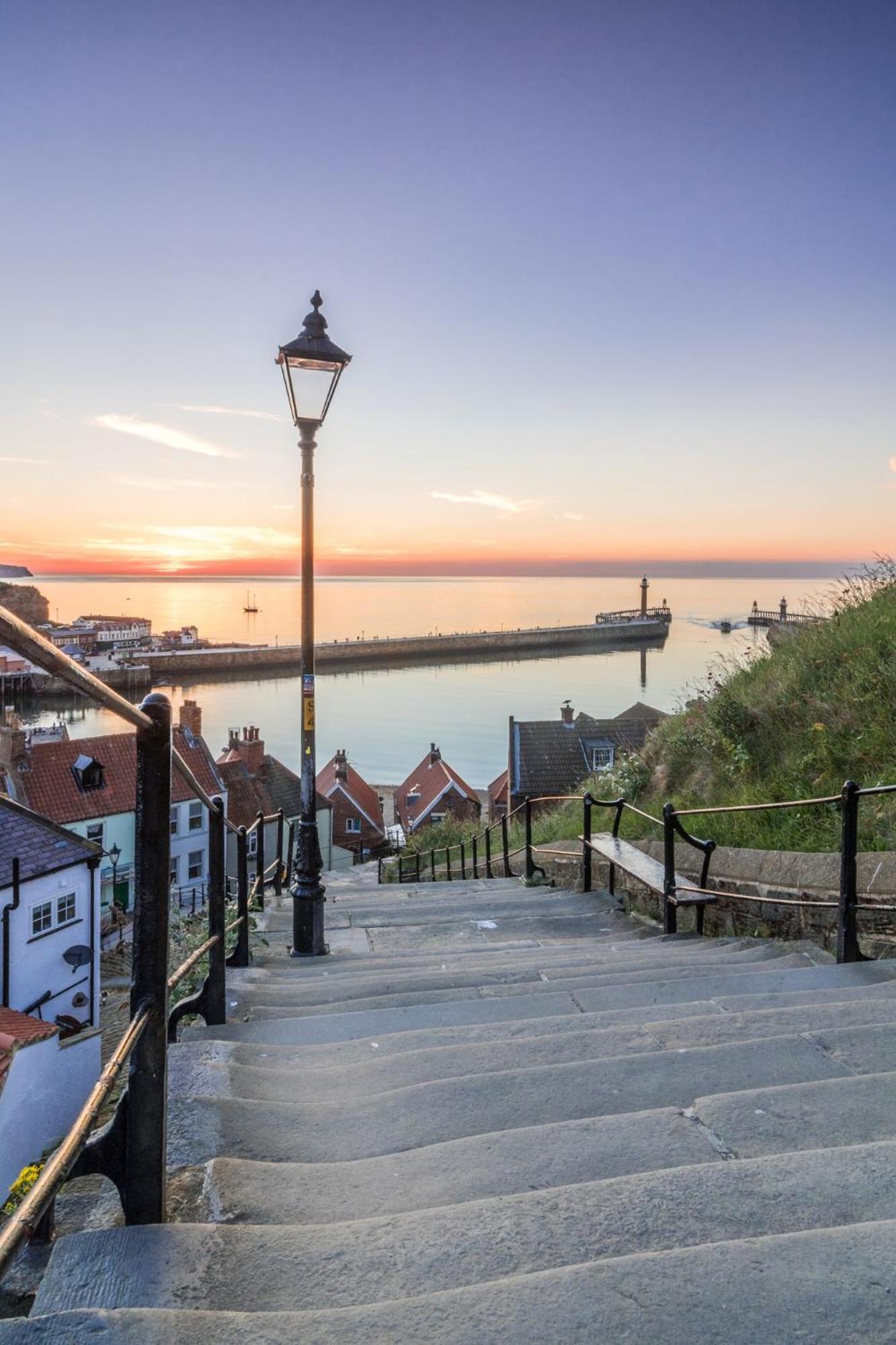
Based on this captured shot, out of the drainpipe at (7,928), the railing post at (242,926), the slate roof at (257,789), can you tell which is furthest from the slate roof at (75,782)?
the railing post at (242,926)

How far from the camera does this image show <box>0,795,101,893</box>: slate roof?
15.2 meters

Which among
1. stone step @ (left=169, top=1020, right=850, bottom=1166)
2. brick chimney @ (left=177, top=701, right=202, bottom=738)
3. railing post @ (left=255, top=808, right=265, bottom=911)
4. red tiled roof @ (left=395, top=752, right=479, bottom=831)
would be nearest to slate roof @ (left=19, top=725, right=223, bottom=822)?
brick chimney @ (left=177, top=701, right=202, bottom=738)

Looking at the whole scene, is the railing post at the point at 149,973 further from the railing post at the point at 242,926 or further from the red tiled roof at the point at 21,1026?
the red tiled roof at the point at 21,1026

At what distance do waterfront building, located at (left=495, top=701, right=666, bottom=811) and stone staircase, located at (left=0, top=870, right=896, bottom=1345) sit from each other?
909 inches

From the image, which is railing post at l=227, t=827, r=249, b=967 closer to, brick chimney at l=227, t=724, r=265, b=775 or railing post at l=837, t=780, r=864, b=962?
railing post at l=837, t=780, r=864, b=962

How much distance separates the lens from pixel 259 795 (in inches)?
1214

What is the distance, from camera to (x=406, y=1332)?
143 centimetres

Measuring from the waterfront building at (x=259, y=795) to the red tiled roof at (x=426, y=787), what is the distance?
3.13m

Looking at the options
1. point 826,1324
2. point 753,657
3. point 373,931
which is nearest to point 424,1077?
point 826,1324

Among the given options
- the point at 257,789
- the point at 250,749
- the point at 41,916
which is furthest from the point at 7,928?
the point at 250,749

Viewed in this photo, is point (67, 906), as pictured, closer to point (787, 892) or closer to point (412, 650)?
point (787, 892)

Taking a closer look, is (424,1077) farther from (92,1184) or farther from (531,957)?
(531,957)

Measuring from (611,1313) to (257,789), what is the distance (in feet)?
100

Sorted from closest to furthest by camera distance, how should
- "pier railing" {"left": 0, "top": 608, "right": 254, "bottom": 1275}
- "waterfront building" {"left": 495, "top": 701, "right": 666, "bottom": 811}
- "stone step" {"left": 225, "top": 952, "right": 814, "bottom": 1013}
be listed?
"pier railing" {"left": 0, "top": 608, "right": 254, "bottom": 1275}, "stone step" {"left": 225, "top": 952, "right": 814, "bottom": 1013}, "waterfront building" {"left": 495, "top": 701, "right": 666, "bottom": 811}
